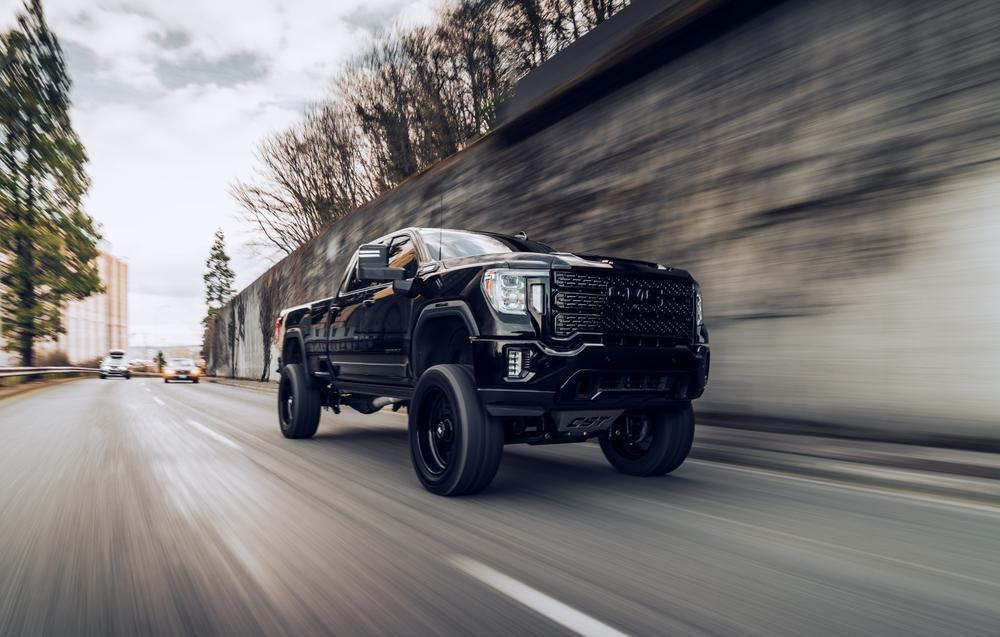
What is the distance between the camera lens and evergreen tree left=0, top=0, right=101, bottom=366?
3231cm

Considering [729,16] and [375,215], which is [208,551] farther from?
[375,215]

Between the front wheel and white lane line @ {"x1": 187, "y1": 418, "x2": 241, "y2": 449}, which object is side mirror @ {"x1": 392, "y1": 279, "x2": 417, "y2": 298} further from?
white lane line @ {"x1": 187, "y1": 418, "x2": 241, "y2": 449}

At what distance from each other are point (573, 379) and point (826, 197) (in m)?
3.77

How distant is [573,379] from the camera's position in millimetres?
4598

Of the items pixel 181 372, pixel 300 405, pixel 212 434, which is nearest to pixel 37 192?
pixel 181 372

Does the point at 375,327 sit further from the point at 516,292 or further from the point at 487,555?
the point at 487,555

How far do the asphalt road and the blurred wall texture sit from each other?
1274 millimetres

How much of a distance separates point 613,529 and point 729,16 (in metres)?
6.65

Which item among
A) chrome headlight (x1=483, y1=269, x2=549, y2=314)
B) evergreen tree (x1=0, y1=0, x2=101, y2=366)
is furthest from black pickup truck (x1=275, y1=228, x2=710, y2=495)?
evergreen tree (x1=0, y1=0, x2=101, y2=366)

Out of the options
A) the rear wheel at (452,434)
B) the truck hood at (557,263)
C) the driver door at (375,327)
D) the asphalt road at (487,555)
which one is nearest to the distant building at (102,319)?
the driver door at (375,327)

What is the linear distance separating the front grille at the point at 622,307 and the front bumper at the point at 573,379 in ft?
0.42

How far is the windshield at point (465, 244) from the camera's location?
631 centimetres

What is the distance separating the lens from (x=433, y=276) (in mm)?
5660

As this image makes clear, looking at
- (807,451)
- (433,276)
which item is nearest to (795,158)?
(807,451)
